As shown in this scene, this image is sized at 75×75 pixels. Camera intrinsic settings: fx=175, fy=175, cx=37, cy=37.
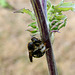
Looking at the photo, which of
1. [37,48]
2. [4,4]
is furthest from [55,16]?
[4,4]

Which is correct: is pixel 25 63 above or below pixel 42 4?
below

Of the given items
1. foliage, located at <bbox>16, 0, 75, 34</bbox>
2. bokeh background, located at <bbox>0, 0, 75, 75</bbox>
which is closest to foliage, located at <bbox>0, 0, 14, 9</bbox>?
bokeh background, located at <bbox>0, 0, 75, 75</bbox>

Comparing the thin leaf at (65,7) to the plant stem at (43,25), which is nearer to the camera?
the plant stem at (43,25)

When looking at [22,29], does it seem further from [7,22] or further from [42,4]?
[42,4]

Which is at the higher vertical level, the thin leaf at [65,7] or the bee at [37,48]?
the thin leaf at [65,7]

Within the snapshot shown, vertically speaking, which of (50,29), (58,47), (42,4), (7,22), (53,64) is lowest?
(58,47)

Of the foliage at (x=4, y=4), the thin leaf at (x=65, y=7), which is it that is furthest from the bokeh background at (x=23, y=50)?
the thin leaf at (x=65, y=7)

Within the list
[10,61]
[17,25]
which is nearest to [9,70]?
[10,61]

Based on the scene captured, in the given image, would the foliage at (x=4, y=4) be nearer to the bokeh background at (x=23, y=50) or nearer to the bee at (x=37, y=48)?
the bokeh background at (x=23, y=50)

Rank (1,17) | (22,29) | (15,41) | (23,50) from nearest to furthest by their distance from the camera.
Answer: (23,50), (15,41), (22,29), (1,17)
